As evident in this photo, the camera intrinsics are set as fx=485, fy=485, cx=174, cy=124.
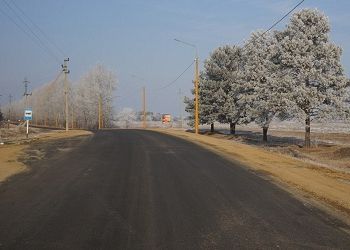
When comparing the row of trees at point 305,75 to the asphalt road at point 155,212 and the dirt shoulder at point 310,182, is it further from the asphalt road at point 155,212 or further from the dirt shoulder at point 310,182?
the asphalt road at point 155,212

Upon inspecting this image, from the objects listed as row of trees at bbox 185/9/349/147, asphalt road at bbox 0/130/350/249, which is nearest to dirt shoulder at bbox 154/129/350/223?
asphalt road at bbox 0/130/350/249

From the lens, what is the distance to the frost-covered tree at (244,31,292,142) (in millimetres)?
37844

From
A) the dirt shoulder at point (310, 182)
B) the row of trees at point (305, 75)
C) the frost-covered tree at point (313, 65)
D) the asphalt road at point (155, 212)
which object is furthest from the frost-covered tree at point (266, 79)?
the asphalt road at point (155, 212)

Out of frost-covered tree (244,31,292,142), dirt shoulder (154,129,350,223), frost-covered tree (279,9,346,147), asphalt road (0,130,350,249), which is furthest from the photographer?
frost-covered tree (244,31,292,142)

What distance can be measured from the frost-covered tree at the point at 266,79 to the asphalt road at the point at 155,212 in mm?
23033

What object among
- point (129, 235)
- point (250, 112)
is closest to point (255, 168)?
point (129, 235)

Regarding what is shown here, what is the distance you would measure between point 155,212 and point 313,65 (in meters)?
30.6

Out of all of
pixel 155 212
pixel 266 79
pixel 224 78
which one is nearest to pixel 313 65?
pixel 266 79

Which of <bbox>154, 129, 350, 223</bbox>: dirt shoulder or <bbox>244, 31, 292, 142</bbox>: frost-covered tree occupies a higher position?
<bbox>244, 31, 292, 142</bbox>: frost-covered tree

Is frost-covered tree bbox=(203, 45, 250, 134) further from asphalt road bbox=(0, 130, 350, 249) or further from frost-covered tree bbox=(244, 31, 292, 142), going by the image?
asphalt road bbox=(0, 130, 350, 249)

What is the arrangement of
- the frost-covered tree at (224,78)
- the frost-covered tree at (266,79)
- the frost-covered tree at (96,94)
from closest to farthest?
the frost-covered tree at (266,79)
the frost-covered tree at (224,78)
the frost-covered tree at (96,94)

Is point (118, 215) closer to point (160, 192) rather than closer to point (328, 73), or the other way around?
point (160, 192)

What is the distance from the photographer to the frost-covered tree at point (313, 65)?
3672 cm

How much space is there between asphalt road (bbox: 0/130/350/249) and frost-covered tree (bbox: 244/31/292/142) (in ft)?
75.6
